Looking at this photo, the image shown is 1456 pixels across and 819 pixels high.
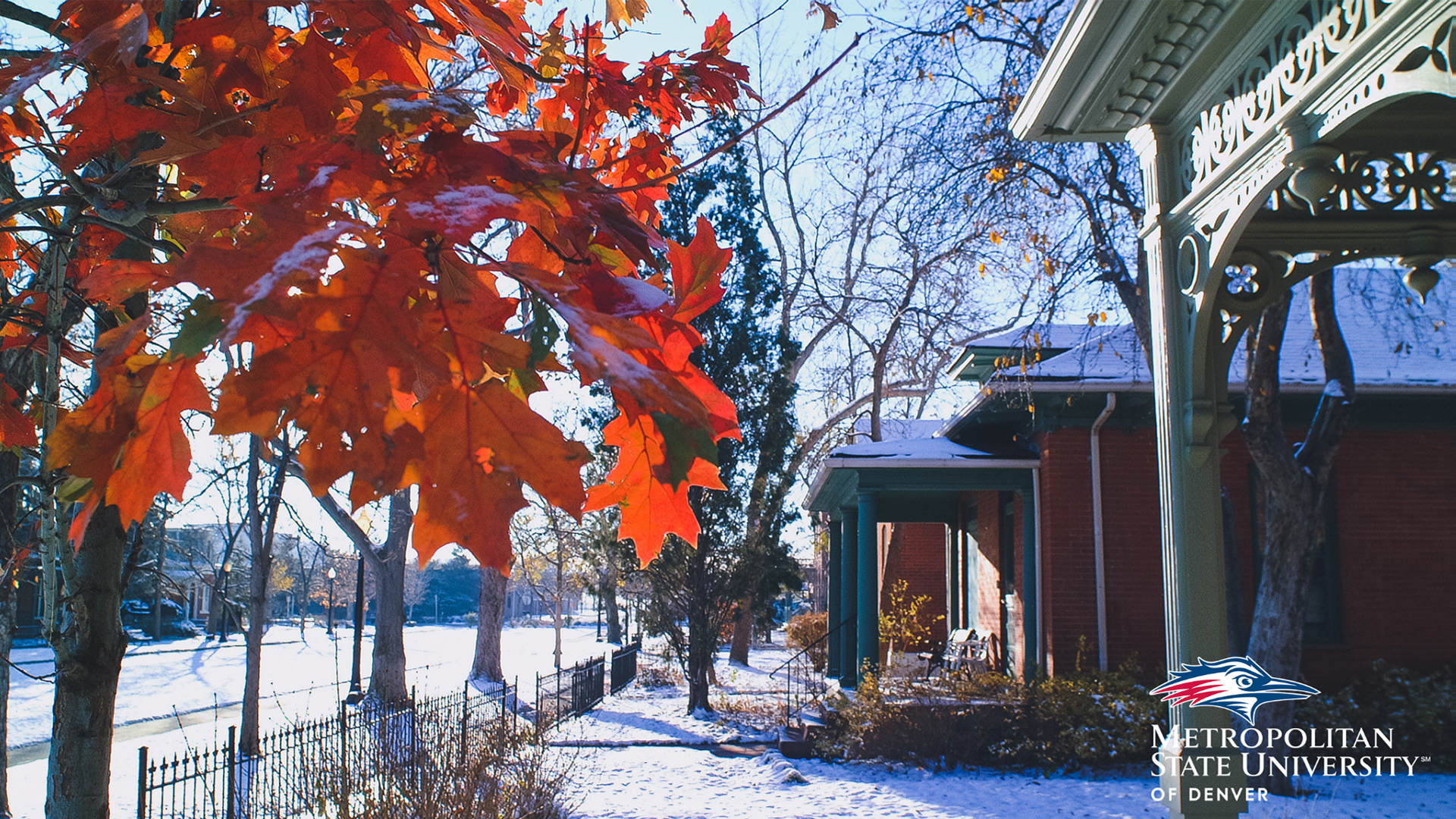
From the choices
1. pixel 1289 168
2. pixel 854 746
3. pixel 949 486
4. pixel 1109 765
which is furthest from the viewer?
pixel 949 486

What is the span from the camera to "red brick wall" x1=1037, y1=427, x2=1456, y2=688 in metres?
10.9

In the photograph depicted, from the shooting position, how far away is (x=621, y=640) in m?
41.0

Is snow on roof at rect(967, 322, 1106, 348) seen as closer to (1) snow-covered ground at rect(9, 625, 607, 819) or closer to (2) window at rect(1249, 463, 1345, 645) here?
(2) window at rect(1249, 463, 1345, 645)

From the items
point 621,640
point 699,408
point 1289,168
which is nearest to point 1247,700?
point 1289,168

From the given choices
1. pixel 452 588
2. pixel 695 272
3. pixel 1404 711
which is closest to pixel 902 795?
pixel 1404 711

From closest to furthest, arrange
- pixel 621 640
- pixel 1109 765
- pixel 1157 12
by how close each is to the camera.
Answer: pixel 1157 12 → pixel 1109 765 → pixel 621 640

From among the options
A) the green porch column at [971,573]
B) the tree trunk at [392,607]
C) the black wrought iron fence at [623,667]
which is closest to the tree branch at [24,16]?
the green porch column at [971,573]

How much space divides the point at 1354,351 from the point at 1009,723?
22.9ft

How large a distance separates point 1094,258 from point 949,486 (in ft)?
13.6

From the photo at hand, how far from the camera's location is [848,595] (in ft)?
52.9

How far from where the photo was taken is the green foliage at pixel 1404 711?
9430mm

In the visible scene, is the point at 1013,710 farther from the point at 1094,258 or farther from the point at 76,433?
the point at 76,433

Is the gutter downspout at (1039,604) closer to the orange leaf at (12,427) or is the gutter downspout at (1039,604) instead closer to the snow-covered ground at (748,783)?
the snow-covered ground at (748,783)

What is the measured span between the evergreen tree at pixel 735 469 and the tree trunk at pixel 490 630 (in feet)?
20.3
